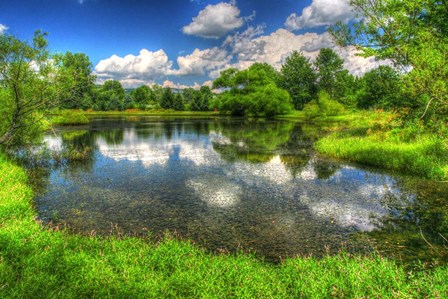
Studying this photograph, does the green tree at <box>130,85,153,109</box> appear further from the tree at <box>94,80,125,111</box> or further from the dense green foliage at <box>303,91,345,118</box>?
the dense green foliage at <box>303,91,345,118</box>

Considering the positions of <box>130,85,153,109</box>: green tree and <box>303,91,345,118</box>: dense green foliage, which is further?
<box>130,85,153,109</box>: green tree

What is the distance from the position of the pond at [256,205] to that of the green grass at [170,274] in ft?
4.45

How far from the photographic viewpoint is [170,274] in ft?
29.2

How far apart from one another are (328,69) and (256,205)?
385 ft

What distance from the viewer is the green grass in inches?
298

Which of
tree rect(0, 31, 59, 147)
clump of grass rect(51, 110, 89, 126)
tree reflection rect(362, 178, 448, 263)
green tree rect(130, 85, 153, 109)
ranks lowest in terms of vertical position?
tree reflection rect(362, 178, 448, 263)

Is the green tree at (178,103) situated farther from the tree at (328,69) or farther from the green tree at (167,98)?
the tree at (328,69)

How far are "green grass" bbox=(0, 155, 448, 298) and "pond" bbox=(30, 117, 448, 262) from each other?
1.36 meters

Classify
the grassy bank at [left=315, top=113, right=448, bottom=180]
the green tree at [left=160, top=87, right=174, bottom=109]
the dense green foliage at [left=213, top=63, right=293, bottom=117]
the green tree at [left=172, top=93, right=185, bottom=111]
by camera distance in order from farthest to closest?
1. the green tree at [left=160, top=87, right=174, bottom=109]
2. the green tree at [left=172, top=93, right=185, bottom=111]
3. the dense green foliage at [left=213, top=63, right=293, bottom=117]
4. the grassy bank at [left=315, top=113, right=448, bottom=180]

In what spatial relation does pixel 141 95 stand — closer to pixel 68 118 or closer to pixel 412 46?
pixel 68 118

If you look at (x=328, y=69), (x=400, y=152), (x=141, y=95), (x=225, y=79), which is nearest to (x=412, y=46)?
(x=400, y=152)

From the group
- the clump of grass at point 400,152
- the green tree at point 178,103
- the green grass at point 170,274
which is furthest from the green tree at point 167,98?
the green grass at point 170,274

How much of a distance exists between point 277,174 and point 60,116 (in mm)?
60657

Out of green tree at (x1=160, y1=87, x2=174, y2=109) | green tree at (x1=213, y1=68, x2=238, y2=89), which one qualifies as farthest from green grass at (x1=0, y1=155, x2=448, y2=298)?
green tree at (x1=160, y1=87, x2=174, y2=109)
